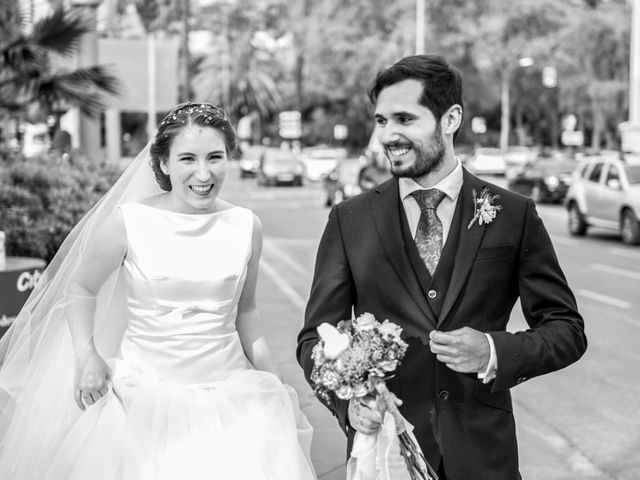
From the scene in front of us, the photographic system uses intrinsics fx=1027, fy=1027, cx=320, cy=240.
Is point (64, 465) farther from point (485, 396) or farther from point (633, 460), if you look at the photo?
point (633, 460)

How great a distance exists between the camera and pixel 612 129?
70625mm

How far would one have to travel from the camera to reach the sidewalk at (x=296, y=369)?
5707 mm

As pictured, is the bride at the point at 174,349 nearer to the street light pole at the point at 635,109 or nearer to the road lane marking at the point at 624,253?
the road lane marking at the point at 624,253

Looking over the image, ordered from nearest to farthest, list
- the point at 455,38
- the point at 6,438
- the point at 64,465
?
the point at 64,465, the point at 6,438, the point at 455,38

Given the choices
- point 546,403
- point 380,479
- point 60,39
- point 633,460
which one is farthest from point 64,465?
point 60,39

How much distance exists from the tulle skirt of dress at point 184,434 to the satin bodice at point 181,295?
0.06 m

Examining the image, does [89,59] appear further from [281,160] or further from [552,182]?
[281,160]

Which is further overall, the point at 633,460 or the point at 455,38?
the point at 455,38


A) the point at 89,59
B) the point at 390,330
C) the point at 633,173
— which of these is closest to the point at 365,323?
the point at 390,330

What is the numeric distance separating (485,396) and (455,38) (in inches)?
2121

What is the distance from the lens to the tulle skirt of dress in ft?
10.9

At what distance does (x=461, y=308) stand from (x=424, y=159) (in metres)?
0.41

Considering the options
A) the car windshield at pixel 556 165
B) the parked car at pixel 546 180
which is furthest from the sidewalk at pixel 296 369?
the car windshield at pixel 556 165

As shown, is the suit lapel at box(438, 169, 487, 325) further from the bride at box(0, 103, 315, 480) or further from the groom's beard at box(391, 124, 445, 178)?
the bride at box(0, 103, 315, 480)
